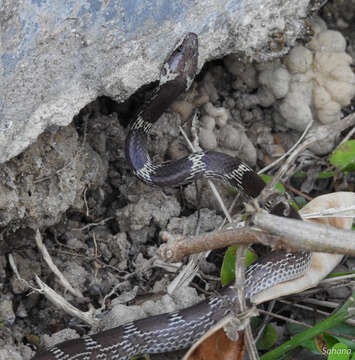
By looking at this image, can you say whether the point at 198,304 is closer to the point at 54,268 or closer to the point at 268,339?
the point at 268,339

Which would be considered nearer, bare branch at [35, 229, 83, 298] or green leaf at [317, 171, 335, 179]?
bare branch at [35, 229, 83, 298]

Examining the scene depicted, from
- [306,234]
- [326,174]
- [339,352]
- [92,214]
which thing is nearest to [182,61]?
[92,214]

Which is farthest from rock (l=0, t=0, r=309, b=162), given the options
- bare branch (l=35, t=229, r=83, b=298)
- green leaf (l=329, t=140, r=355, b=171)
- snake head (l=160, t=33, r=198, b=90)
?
green leaf (l=329, t=140, r=355, b=171)

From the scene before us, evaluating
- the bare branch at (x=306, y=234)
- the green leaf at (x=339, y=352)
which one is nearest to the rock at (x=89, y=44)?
the bare branch at (x=306, y=234)

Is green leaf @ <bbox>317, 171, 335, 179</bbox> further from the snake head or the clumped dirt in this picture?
the snake head

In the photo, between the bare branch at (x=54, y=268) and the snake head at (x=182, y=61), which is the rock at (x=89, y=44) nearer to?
the snake head at (x=182, y=61)
